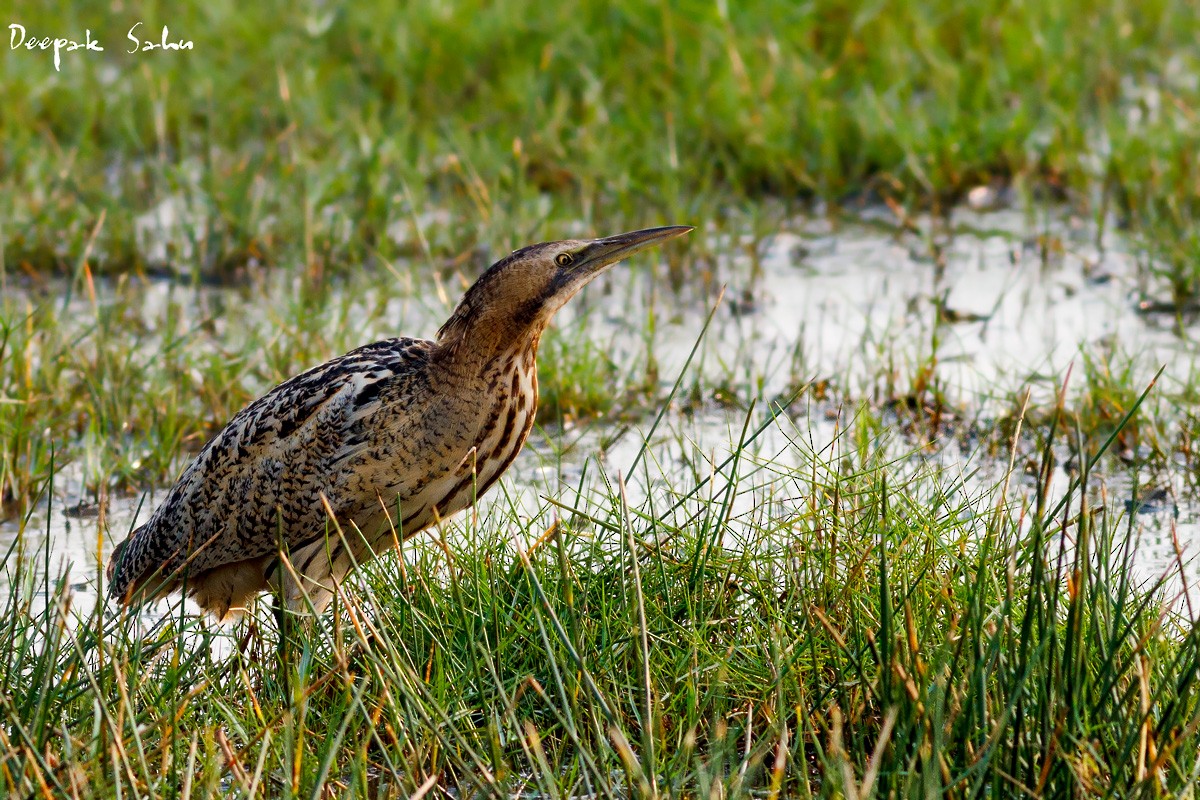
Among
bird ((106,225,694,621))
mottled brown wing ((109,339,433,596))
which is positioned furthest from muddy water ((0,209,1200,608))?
bird ((106,225,694,621))

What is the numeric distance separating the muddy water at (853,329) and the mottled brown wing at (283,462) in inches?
13.0

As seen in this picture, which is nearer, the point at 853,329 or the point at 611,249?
the point at 611,249

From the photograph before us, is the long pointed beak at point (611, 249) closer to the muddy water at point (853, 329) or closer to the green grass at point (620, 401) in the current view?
the green grass at point (620, 401)

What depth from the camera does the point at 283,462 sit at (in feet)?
11.9

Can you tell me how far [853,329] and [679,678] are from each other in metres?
2.74

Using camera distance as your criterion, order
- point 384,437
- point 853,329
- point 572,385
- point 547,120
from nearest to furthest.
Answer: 1. point 384,437
2. point 572,385
3. point 853,329
4. point 547,120

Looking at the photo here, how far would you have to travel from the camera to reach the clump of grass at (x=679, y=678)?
256cm

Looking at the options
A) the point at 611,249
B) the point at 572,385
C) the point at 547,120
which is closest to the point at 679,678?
the point at 611,249

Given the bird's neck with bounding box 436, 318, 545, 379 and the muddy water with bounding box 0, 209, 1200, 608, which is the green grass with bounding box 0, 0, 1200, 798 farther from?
the bird's neck with bounding box 436, 318, 545, 379

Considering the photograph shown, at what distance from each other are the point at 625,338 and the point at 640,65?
2019mm

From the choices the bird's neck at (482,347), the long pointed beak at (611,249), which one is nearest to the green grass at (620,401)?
the bird's neck at (482,347)

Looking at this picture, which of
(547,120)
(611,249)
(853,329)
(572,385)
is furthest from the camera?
(547,120)

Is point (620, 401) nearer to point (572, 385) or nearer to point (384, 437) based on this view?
point (572, 385)

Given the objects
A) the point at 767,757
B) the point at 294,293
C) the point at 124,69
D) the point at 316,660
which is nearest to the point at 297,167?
the point at 294,293
